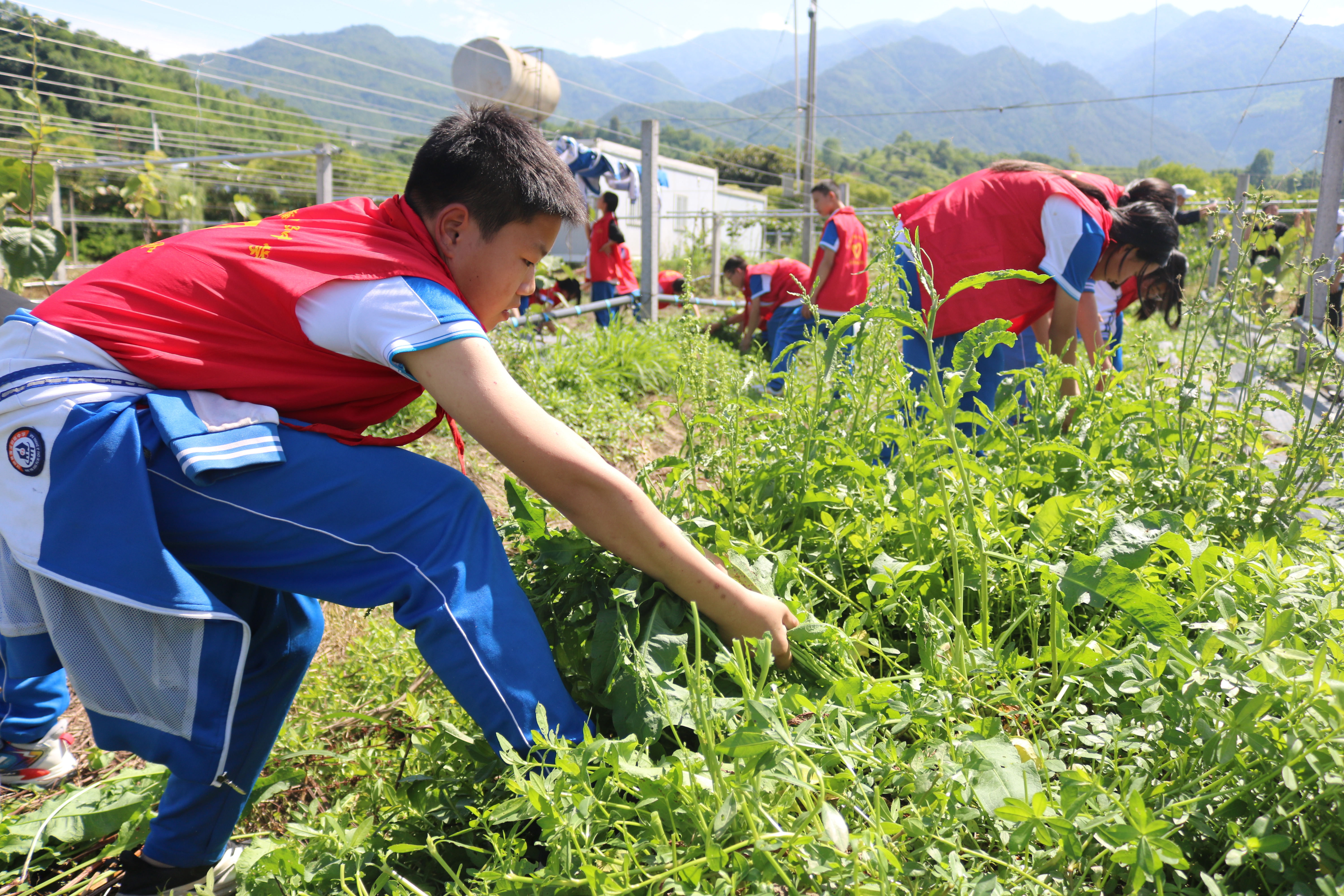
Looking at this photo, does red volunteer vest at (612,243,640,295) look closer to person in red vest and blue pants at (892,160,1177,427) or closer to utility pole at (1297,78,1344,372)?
person in red vest and blue pants at (892,160,1177,427)

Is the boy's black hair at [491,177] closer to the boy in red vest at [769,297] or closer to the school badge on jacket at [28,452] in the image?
the school badge on jacket at [28,452]

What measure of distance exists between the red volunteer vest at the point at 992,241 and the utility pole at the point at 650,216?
4470 mm

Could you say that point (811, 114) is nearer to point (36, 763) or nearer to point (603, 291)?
point (603, 291)

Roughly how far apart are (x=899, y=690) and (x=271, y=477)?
3.14 ft

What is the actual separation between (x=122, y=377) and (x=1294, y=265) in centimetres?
206

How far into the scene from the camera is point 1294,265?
60.2 inches

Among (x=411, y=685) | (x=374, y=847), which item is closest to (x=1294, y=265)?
(x=374, y=847)

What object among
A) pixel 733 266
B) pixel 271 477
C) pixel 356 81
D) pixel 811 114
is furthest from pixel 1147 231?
pixel 356 81

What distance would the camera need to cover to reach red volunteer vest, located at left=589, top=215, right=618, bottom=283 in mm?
7797

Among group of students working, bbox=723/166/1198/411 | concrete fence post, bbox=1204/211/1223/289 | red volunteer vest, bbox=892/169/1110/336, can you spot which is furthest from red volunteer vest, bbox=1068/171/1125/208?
concrete fence post, bbox=1204/211/1223/289

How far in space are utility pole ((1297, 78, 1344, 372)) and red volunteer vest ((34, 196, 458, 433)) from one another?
3859 mm

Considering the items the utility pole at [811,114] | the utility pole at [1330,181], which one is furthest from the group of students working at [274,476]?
the utility pole at [811,114]

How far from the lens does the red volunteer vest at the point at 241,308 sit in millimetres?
1260

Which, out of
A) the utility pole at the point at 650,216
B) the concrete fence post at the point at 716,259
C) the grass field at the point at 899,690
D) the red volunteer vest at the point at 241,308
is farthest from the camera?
the concrete fence post at the point at 716,259
